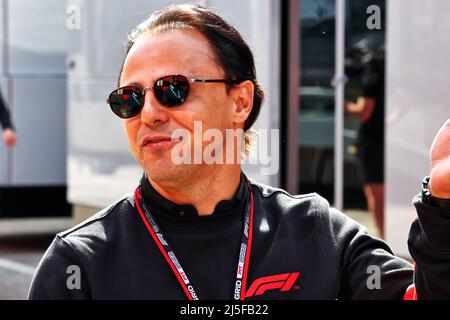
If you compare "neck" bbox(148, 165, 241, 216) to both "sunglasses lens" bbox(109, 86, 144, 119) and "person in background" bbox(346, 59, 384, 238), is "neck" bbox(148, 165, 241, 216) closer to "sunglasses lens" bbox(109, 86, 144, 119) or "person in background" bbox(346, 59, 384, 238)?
"sunglasses lens" bbox(109, 86, 144, 119)

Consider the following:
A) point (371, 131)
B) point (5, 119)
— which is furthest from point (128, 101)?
point (5, 119)

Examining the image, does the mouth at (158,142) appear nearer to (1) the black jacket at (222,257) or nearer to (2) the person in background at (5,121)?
(1) the black jacket at (222,257)

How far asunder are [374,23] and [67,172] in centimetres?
349

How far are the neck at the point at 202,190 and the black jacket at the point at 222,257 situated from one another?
0.6 inches

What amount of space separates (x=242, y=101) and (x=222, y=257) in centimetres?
32

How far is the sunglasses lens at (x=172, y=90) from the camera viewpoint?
166 centimetres

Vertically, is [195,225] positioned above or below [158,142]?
below

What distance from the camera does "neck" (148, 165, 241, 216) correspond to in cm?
173

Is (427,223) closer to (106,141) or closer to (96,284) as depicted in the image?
(96,284)

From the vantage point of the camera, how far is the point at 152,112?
170cm

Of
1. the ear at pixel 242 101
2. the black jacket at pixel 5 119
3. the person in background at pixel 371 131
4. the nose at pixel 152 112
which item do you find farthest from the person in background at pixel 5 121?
the nose at pixel 152 112

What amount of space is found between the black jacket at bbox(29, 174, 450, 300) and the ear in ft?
0.47

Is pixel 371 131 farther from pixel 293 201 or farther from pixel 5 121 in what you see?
pixel 293 201
